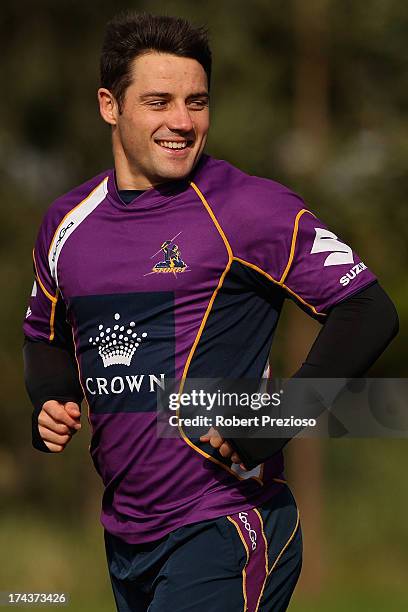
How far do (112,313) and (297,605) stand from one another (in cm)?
823

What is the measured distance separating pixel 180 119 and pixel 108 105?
0.39 m

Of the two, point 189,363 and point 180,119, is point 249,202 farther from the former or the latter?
point 189,363

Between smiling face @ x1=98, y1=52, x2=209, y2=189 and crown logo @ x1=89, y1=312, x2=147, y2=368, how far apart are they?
455 millimetres

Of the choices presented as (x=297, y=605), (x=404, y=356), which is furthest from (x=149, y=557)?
(x=297, y=605)

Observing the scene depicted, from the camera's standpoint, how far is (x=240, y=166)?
40.0 feet

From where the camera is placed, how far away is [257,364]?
11.6ft

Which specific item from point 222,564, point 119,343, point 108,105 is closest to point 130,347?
point 119,343

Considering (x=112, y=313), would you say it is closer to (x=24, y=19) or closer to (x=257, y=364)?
(x=257, y=364)

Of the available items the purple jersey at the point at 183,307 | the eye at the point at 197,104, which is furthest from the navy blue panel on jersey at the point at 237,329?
the eye at the point at 197,104

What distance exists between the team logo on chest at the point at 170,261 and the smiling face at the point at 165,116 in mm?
214

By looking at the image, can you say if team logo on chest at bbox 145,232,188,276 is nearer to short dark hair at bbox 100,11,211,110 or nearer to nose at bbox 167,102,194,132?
nose at bbox 167,102,194,132

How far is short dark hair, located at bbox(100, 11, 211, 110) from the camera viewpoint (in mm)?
3643

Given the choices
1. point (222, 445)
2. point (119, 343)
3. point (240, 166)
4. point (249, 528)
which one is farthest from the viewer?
point (240, 166)

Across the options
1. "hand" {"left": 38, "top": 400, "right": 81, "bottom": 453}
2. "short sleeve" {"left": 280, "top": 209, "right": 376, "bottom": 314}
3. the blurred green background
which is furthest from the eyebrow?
the blurred green background
